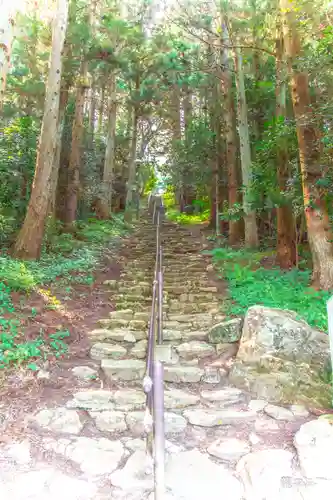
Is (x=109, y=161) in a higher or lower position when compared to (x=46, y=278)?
higher

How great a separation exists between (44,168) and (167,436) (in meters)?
6.69

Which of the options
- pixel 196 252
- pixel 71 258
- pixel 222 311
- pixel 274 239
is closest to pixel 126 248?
pixel 196 252

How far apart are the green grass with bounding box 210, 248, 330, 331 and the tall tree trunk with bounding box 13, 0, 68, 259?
4148 millimetres

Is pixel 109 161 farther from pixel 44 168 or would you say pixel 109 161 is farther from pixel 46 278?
pixel 46 278

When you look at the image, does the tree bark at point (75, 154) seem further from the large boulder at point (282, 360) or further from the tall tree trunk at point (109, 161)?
the large boulder at point (282, 360)

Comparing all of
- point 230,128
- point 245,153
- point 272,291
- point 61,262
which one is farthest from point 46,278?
point 230,128

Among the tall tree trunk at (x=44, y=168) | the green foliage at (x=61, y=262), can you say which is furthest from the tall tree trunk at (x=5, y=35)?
the green foliage at (x=61, y=262)

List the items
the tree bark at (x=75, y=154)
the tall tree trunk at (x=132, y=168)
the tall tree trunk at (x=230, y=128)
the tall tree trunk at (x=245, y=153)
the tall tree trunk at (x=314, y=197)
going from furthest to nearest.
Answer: the tall tree trunk at (x=132, y=168) < the tree bark at (x=75, y=154) < the tall tree trunk at (x=230, y=128) < the tall tree trunk at (x=245, y=153) < the tall tree trunk at (x=314, y=197)

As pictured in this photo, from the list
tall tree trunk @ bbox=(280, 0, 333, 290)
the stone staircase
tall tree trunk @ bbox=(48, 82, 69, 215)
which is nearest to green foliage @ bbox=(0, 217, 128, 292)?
the stone staircase

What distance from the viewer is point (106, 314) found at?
6980 mm

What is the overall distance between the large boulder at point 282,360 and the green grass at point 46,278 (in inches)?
92.5

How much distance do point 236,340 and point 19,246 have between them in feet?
16.9

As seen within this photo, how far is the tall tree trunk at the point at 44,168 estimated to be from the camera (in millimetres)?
8484

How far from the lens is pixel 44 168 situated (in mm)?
8742
